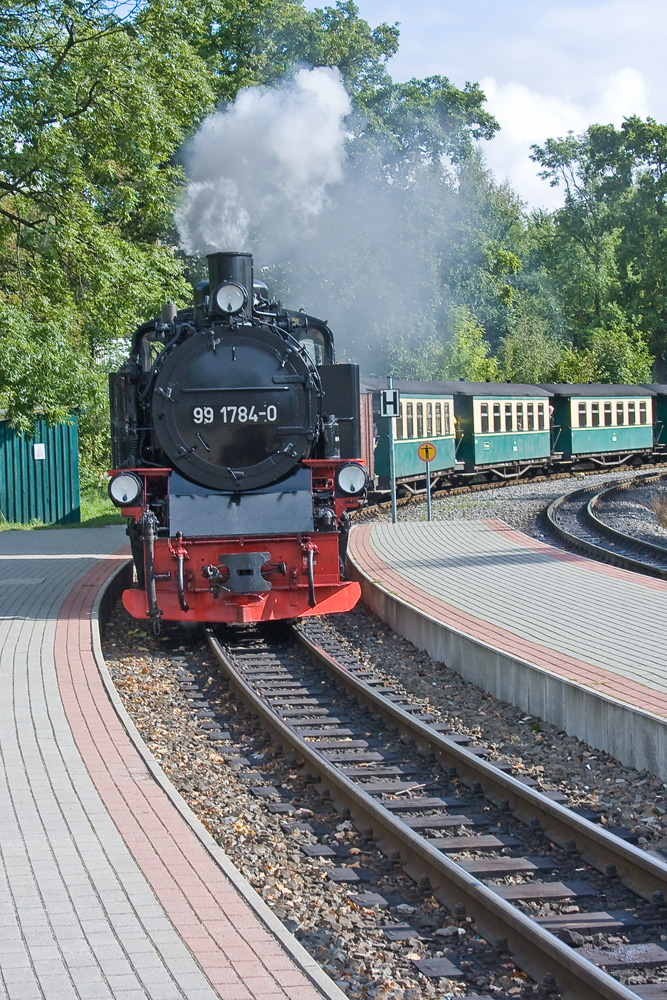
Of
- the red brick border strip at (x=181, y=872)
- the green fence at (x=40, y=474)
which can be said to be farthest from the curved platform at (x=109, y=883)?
the green fence at (x=40, y=474)

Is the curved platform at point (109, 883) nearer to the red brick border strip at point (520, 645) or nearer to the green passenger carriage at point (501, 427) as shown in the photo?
the red brick border strip at point (520, 645)

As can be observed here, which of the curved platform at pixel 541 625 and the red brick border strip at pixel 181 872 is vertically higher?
the curved platform at pixel 541 625

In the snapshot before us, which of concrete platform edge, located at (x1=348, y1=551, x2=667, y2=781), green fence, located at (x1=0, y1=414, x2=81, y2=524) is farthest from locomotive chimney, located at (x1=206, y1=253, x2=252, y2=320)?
green fence, located at (x1=0, y1=414, x2=81, y2=524)

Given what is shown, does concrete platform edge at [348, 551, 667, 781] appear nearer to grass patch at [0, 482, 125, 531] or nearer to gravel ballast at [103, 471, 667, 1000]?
gravel ballast at [103, 471, 667, 1000]

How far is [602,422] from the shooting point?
3431cm

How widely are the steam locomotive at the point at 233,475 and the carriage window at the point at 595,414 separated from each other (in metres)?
24.9

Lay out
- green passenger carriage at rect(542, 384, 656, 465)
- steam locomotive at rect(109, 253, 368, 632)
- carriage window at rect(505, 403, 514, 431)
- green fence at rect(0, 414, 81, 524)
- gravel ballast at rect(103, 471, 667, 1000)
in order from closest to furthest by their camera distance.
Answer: gravel ballast at rect(103, 471, 667, 1000) < steam locomotive at rect(109, 253, 368, 632) < green fence at rect(0, 414, 81, 524) < carriage window at rect(505, 403, 514, 431) < green passenger carriage at rect(542, 384, 656, 465)

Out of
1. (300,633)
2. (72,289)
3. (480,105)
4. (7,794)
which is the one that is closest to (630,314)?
(480,105)

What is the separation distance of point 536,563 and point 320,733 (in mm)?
6629

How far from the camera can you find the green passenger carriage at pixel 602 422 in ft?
108

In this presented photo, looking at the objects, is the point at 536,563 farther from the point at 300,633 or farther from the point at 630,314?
the point at 630,314

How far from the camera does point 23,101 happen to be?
57.9ft

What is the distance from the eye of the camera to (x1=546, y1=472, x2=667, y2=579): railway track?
49.3 feet

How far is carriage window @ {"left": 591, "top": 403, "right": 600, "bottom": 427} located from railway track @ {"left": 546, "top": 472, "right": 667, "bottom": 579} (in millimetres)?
8689
